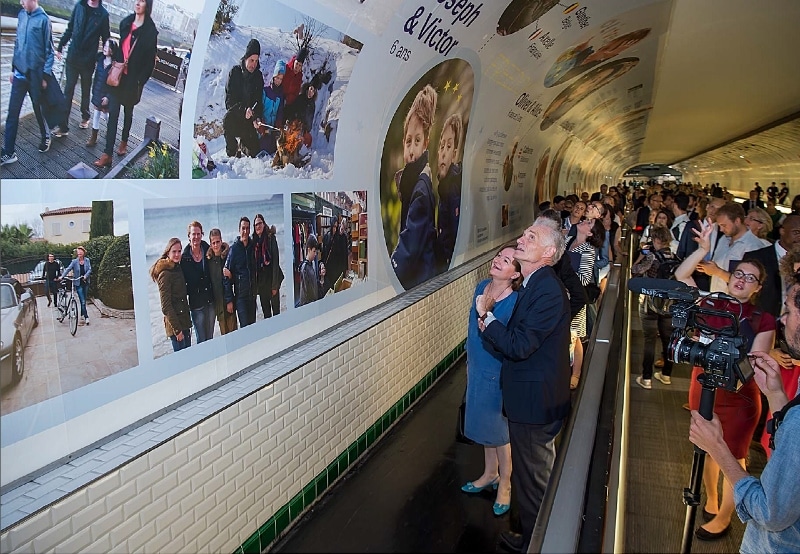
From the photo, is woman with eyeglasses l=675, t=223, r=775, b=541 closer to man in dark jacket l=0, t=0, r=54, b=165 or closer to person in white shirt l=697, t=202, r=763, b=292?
person in white shirt l=697, t=202, r=763, b=292

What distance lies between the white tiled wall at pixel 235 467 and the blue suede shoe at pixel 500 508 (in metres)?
1.27

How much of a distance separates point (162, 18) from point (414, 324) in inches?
154

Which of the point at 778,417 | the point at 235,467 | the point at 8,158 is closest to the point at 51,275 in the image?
the point at 8,158

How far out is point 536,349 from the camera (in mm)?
3137

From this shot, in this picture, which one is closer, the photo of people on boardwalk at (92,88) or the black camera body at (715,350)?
the photo of people on boardwalk at (92,88)

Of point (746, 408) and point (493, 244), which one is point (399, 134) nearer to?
point (746, 408)

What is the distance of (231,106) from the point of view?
120 inches

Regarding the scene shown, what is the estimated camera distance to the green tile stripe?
3.51 meters

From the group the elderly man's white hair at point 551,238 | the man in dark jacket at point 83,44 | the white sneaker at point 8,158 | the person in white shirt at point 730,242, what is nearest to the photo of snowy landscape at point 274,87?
the man in dark jacket at point 83,44

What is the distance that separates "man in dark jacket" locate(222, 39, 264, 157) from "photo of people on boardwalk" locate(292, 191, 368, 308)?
0.64 meters

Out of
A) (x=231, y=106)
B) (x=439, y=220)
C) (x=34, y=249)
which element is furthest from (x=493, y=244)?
(x=34, y=249)

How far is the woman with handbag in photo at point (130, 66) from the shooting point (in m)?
2.34

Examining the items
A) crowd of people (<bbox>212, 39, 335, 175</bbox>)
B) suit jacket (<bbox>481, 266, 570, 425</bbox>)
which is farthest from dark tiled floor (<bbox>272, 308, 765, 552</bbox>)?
crowd of people (<bbox>212, 39, 335, 175</bbox>)

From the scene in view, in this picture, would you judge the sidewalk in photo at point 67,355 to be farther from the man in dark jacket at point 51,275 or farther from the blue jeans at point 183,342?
the blue jeans at point 183,342
